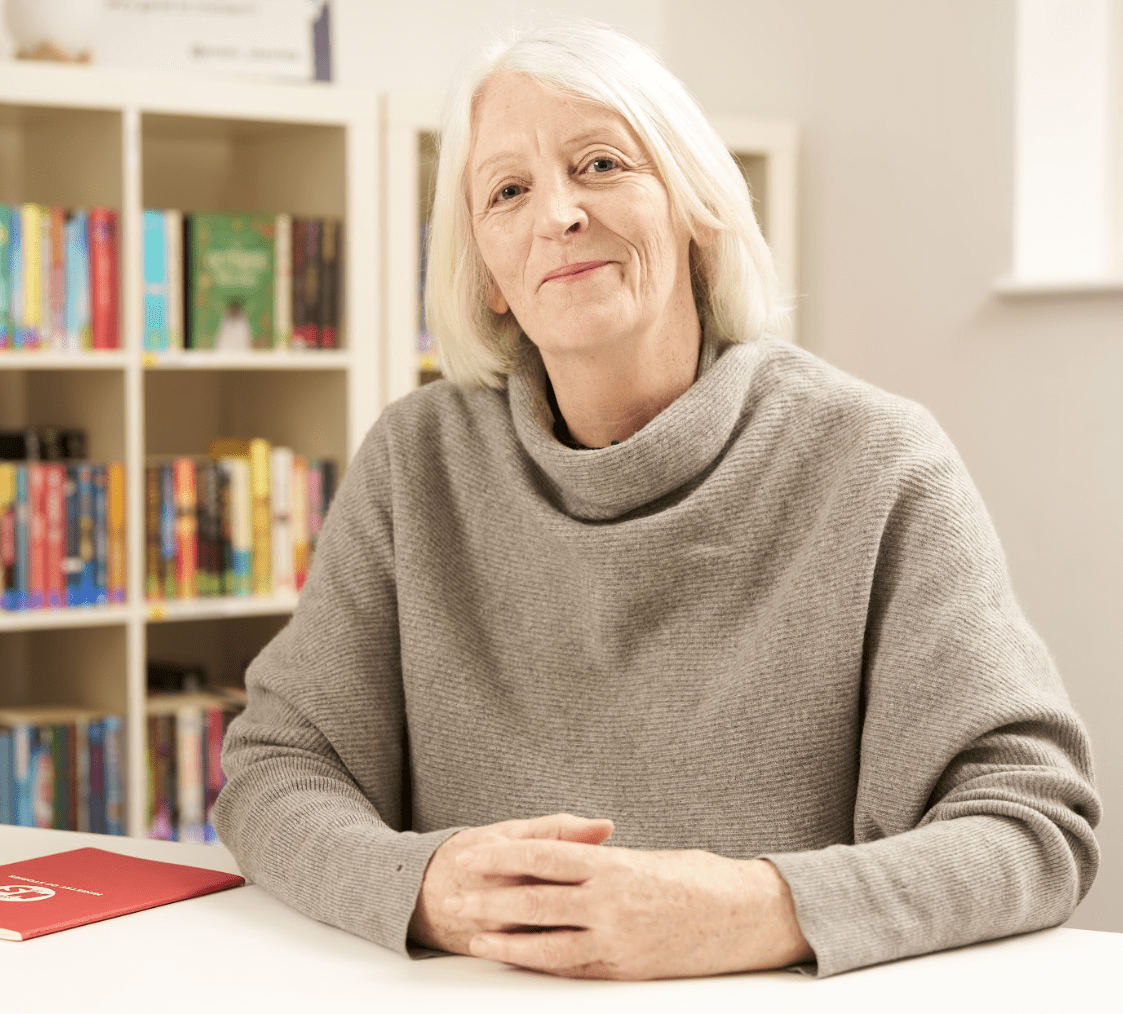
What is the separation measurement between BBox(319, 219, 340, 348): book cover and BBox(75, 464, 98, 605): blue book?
20.6 inches

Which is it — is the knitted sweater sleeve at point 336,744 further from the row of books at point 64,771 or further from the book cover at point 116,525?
the row of books at point 64,771

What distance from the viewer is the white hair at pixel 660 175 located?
4.66 ft

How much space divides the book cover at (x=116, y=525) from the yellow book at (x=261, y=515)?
0.25m

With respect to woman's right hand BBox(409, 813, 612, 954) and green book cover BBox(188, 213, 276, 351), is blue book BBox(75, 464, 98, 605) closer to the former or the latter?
green book cover BBox(188, 213, 276, 351)

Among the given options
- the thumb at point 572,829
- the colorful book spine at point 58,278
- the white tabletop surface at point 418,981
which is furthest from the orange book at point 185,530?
the thumb at point 572,829

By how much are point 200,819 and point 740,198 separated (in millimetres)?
1765

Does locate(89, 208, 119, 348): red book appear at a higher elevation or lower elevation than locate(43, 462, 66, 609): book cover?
higher

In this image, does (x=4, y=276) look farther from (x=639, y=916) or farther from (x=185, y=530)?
(x=639, y=916)

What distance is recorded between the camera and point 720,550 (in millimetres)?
1356

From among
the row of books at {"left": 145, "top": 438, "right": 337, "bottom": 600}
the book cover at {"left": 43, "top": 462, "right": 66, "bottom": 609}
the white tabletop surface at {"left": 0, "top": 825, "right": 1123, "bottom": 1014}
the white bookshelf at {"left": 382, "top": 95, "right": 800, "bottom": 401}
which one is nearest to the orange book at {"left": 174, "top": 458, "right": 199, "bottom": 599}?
the row of books at {"left": 145, "top": 438, "right": 337, "bottom": 600}

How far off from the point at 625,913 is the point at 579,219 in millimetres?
689

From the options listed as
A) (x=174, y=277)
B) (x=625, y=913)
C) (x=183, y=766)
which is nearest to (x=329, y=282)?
(x=174, y=277)

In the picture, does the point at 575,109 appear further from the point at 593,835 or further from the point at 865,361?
the point at 865,361

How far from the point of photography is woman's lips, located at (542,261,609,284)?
1.41 meters
